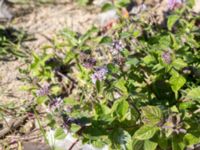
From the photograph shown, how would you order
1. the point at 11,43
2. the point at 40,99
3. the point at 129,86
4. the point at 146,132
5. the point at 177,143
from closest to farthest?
the point at 146,132 < the point at 177,143 < the point at 129,86 < the point at 40,99 < the point at 11,43

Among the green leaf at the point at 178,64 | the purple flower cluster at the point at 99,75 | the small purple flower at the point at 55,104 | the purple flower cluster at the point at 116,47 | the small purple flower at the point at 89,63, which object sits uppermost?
the purple flower cluster at the point at 116,47

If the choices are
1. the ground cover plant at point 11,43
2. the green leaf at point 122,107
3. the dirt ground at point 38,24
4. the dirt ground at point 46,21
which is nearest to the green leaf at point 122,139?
the green leaf at point 122,107

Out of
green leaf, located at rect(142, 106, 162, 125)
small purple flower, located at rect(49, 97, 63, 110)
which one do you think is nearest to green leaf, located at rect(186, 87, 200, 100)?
green leaf, located at rect(142, 106, 162, 125)

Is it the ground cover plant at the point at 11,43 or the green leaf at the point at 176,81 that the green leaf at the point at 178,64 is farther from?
the ground cover plant at the point at 11,43

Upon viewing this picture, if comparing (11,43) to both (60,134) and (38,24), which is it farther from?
(60,134)

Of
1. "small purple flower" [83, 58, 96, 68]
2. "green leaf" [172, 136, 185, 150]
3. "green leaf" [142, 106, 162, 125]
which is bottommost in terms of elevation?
"green leaf" [172, 136, 185, 150]

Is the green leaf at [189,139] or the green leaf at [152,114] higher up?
the green leaf at [152,114]

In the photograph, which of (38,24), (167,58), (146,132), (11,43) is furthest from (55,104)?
(38,24)

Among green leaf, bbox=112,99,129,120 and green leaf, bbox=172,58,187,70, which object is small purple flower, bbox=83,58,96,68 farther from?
green leaf, bbox=172,58,187,70

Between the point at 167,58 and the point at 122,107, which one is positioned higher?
the point at 167,58
